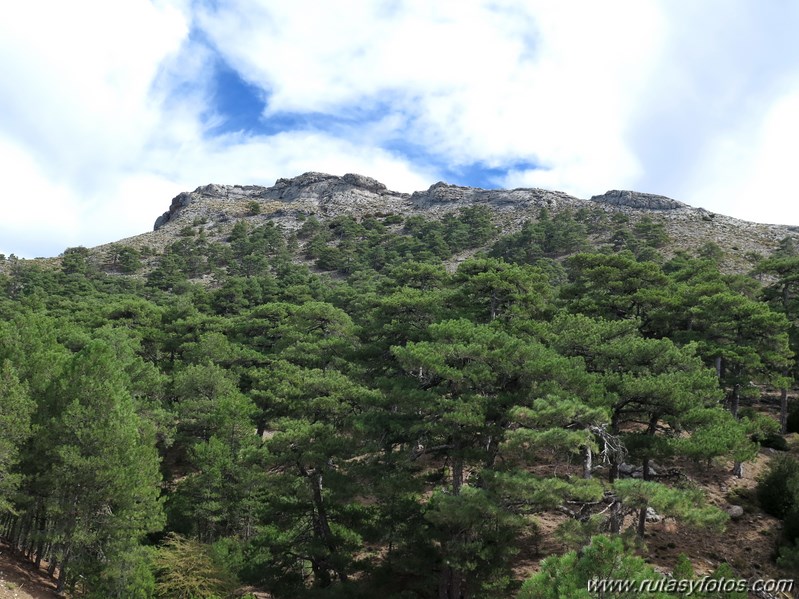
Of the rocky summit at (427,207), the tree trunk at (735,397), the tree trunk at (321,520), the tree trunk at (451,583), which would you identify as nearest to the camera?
the tree trunk at (451,583)

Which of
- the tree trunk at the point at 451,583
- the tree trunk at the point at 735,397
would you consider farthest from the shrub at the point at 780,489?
the tree trunk at the point at 451,583

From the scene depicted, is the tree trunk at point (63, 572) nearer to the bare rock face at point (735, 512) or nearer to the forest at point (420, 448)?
the forest at point (420, 448)

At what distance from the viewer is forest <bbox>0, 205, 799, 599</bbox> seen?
1185cm

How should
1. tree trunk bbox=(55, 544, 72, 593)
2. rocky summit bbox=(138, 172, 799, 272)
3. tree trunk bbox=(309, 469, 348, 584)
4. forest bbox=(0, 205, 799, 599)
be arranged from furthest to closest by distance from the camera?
rocky summit bbox=(138, 172, 799, 272), tree trunk bbox=(55, 544, 72, 593), tree trunk bbox=(309, 469, 348, 584), forest bbox=(0, 205, 799, 599)

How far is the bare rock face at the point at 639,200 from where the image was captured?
87.0m

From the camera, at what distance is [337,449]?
1420 cm

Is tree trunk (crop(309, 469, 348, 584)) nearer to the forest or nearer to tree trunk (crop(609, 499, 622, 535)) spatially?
the forest

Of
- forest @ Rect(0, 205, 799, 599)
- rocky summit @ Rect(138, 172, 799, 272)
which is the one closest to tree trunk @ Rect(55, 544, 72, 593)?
forest @ Rect(0, 205, 799, 599)

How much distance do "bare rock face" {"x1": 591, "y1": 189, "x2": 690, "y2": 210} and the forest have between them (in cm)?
6662

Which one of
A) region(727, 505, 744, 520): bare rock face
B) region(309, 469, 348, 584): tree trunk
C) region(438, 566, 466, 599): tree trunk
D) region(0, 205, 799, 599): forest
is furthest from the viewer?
region(727, 505, 744, 520): bare rock face

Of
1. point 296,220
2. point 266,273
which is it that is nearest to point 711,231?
point 266,273

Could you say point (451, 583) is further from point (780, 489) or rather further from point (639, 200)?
point (639, 200)

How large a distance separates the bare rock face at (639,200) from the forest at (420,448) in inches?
2623

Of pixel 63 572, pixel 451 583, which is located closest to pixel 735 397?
pixel 451 583
